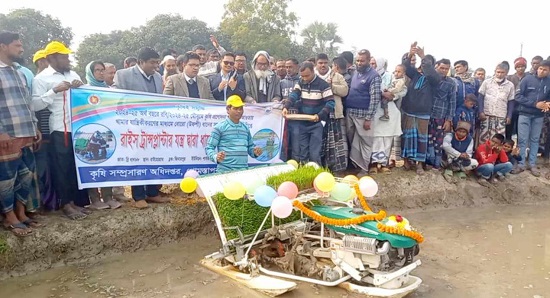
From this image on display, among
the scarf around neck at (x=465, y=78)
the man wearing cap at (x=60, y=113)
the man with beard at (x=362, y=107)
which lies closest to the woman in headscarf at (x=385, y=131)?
the man with beard at (x=362, y=107)

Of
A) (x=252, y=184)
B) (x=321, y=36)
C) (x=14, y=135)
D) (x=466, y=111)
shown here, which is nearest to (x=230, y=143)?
(x=252, y=184)

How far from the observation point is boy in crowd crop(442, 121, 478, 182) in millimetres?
7957

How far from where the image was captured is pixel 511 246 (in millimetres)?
5727

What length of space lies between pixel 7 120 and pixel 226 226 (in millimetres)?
2489

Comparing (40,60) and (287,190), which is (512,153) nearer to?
(287,190)

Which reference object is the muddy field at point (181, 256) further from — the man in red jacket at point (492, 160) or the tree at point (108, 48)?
the tree at point (108, 48)

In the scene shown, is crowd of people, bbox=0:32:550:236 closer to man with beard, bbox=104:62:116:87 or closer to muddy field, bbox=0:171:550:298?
man with beard, bbox=104:62:116:87

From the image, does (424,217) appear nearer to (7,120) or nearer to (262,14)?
(7,120)

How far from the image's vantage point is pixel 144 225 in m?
5.55

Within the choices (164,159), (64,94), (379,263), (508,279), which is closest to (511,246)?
(508,279)

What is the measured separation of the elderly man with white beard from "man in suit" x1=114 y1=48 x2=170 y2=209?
1536mm

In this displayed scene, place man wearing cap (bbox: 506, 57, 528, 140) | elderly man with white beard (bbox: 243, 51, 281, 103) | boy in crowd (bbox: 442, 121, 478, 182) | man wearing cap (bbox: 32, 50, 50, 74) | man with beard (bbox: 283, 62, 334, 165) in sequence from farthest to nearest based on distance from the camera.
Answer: man wearing cap (bbox: 506, 57, 528, 140) < boy in crowd (bbox: 442, 121, 478, 182) < elderly man with white beard (bbox: 243, 51, 281, 103) < man with beard (bbox: 283, 62, 334, 165) < man wearing cap (bbox: 32, 50, 50, 74)

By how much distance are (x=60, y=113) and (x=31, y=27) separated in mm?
27288

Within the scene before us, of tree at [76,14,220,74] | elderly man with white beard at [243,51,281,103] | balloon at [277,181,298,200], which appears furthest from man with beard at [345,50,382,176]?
tree at [76,14,220,74]
